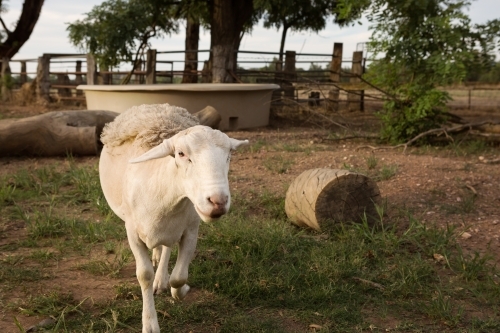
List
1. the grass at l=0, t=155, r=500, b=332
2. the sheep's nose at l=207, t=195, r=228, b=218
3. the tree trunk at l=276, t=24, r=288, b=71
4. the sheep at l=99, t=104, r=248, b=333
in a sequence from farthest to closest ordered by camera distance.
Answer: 1. the tree trunk at l=276, t=24, r=288, b=71
2. the grass at l=0, t=155, r=500, b=332
3. the sheep at l=99, t=104, r=248, b=333
4. the sheep's nose at l=207, t=195, r=228, b=218

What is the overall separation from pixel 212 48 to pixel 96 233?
1038cm

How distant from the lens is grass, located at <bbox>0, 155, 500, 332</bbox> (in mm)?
3896

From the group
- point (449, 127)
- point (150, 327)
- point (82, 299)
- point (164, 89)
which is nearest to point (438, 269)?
point (150, 327)

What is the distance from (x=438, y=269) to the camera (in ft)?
15.7

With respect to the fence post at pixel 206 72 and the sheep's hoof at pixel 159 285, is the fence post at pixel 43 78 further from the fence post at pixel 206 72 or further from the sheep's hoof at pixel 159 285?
the sheep's hoof at pixel 159 285

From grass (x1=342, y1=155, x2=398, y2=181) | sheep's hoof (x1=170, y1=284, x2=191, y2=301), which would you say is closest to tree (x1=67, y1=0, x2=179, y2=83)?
grass (x1=342, y1=155, x2=398, y2=181)

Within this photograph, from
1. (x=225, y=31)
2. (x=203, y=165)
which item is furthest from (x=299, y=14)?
(x=203, y=165)

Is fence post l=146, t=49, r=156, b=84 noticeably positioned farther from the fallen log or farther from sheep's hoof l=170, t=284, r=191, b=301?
sheep's hoof l=170, t=284, r=191, b=301

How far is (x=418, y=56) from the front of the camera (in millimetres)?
9398

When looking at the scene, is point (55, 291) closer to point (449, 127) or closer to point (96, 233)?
point (96, 233)

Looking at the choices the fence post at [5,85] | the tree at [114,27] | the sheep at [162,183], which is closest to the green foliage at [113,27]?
the tree at [114,27]

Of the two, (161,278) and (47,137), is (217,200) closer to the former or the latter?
(161,278)

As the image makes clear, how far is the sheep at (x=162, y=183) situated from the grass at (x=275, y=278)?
0.33 m

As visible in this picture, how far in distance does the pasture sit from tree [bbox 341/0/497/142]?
238cm
